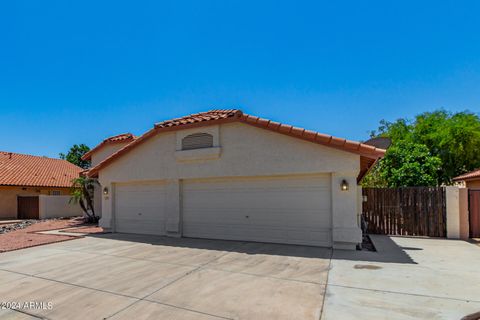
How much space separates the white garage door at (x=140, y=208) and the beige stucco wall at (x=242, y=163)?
0.47 metres

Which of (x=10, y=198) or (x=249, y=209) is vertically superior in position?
(x=249, y=209)

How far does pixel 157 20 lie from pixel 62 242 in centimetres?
1030

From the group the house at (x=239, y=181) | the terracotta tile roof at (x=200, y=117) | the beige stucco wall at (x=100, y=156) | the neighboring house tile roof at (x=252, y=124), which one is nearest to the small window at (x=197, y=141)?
the house at (x=239, y=181)

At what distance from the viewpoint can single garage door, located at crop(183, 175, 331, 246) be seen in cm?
959

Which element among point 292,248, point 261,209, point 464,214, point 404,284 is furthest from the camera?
point 464,214

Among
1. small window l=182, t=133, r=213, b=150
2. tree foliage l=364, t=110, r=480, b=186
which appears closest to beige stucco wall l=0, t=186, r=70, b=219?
small window l=182, t=133, r=213, b=150

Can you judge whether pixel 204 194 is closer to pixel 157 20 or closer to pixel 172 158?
pixel 172 158

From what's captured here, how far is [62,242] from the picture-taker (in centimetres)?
1118

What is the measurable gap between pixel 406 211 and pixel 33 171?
103 feet

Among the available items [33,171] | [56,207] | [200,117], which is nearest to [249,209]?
[200,117]

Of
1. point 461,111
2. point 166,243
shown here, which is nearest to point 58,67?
point 166,243

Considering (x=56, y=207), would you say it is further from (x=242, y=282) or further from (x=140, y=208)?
(x=242, y=282)

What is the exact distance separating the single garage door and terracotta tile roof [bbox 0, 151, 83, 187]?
821 inches

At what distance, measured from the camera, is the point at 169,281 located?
6.07 m
